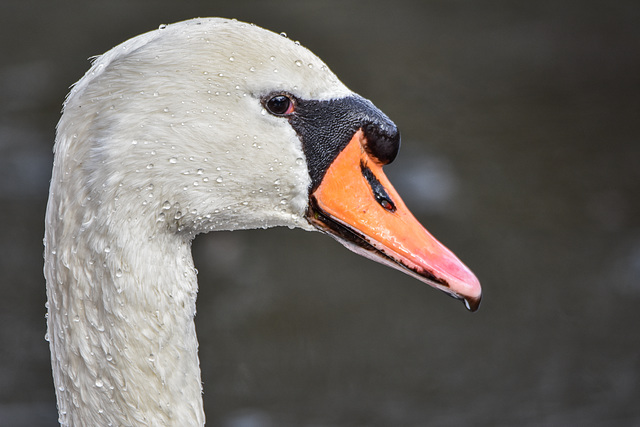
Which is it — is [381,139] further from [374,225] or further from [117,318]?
[117,318]

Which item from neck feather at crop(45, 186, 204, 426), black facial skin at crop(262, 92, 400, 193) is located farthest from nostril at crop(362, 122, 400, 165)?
neck feather at crop(45, 186, 204, 426)

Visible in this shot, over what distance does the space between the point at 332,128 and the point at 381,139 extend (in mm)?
116

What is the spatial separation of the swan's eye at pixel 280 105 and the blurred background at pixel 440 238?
2.88 meters

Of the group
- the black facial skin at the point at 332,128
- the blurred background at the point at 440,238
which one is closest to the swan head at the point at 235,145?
the black facial skin at the point at 332,128

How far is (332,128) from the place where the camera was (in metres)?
1.89

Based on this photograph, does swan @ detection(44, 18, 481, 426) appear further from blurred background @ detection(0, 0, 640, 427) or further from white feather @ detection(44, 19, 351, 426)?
blurred background @ detection(0, 0, 640, 427)

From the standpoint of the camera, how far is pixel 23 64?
7.00 meters

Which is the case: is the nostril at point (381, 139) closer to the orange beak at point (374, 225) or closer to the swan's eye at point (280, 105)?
the orange beak at point (374, 225)

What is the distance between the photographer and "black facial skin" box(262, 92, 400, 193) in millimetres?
1833

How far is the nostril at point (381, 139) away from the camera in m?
1.91

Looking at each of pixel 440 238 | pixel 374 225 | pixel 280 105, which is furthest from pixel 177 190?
pixel 440 238

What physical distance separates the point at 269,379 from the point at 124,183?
3.11 m

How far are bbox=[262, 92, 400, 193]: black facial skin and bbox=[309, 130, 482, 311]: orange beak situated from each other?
16 millimetres

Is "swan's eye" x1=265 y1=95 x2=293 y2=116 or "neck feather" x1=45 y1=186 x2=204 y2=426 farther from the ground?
"swan's eye" x1=265 y1=95 x2=293 y2=116
